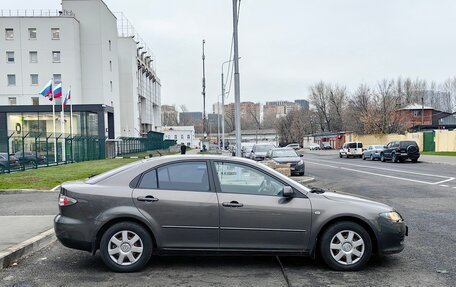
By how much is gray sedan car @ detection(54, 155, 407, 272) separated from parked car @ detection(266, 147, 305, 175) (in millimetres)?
14742

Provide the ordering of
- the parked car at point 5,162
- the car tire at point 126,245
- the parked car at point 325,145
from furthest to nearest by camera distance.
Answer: the parked car at point 325,145, the parked car at point 5,162, the car tire at point 126,245

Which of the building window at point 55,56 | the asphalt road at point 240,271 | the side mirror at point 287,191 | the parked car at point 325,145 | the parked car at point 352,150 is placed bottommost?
the parked car at point 325,145

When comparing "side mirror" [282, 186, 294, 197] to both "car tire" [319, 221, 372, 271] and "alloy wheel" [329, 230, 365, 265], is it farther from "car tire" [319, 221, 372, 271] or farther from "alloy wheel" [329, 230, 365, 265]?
"alloy wheel" [329, 230, 365, 265]

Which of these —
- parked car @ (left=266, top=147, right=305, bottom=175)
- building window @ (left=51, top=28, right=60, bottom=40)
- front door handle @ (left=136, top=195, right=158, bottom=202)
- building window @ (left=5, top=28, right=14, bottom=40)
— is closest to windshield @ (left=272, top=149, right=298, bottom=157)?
parked car @ (left=266, top=147, right=305, bottom=175)

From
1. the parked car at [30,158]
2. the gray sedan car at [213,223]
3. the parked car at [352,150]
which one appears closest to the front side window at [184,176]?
the gray sedan car at [213,223]

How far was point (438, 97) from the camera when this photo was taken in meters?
101

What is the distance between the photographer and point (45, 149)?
26359 mm

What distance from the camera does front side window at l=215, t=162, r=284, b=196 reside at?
17.8ft

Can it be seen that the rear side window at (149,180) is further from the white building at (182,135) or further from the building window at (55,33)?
the white building at (182,135)

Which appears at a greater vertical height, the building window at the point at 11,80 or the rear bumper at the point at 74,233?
the building window at the point at 11,80

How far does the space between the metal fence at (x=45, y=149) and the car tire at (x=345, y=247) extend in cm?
1895

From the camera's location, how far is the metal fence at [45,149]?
20825 mm

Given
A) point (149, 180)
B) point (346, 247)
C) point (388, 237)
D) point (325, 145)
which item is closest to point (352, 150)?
point (325, 145)

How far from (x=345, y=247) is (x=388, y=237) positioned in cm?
59
